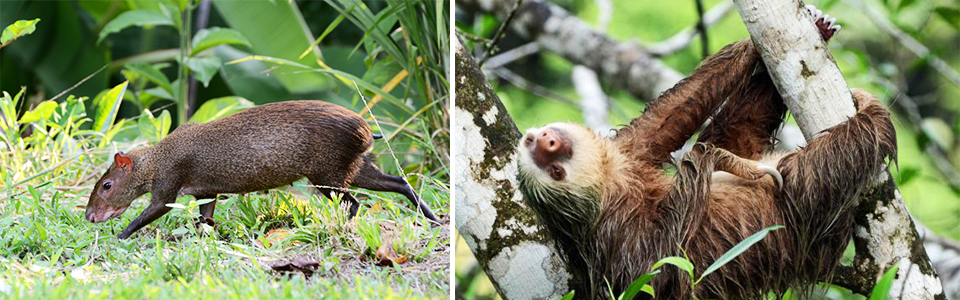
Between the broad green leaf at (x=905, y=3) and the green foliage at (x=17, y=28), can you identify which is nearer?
the green foliage at (x=17, y=28)

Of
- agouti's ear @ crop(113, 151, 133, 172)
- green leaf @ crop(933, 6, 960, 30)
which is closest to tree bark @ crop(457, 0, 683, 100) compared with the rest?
green leaf @ crop(933, 6, 960, 30)

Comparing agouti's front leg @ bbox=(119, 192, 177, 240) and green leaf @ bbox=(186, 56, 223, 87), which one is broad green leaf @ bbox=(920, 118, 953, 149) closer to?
agouti's front leg @ bbox=(119, 192, 177, 240)

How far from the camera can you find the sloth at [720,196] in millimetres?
2273

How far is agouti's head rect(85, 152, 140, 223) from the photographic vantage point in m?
3.93

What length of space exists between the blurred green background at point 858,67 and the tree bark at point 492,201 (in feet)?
5.03

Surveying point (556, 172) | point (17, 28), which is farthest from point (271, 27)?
point (556, 172)

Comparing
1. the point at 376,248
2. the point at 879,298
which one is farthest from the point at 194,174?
the point at 879,298

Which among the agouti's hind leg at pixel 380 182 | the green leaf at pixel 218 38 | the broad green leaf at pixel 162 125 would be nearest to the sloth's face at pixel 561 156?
the agouti's hind leg at pixel 380 182

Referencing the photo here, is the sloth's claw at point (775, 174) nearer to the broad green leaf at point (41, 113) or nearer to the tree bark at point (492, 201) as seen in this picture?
the tree bark at point (492, 201)

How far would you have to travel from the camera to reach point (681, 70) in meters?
4.84

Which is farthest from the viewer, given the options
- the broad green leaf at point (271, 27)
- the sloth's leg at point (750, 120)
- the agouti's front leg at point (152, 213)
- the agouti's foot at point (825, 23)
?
the broad green leaf at point (271, 27)

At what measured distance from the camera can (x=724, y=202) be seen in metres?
2.52

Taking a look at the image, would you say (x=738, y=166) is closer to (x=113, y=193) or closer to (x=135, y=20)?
(x=113, y=193)

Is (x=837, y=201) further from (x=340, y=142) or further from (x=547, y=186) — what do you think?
(x=340, y=142)
